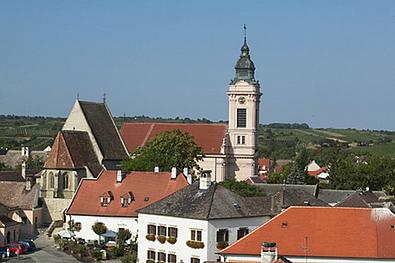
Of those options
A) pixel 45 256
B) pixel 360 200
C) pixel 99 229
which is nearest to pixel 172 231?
pixel 45 256

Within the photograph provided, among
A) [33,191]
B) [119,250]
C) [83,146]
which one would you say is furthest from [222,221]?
[83,146]

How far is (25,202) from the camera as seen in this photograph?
77625 millimetres

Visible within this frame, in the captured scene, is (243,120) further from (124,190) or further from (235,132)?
(124,190)

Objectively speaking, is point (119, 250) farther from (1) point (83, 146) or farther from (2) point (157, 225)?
(1) point (83, 146)

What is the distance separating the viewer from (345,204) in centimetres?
6775

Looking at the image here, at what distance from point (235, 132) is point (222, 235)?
63056 millimetres

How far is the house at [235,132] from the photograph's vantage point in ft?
371

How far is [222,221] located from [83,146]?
36.2 m

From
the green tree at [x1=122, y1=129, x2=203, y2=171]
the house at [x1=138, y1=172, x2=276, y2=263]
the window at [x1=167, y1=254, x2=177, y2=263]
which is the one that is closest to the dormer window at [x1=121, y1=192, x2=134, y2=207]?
the green tree at [x1=122, y1=129, x2=203, y2=171]

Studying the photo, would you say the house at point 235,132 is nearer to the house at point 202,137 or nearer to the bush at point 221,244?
the house at point 202,137

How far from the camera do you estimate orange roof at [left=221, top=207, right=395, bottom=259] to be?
43.9 metres

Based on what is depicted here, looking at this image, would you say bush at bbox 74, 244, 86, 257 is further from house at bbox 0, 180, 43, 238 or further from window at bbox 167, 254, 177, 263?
house at bbox 0, 180, 43, 238

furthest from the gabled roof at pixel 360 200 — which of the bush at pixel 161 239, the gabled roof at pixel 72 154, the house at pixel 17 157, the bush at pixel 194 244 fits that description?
the house at pixel 17 157

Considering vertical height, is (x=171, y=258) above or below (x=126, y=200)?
below
